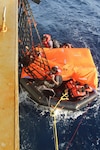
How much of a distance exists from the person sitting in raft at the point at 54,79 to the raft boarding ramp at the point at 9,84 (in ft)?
14.8

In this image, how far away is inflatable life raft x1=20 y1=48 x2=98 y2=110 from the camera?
46.3 feet

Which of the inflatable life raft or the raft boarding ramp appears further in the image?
the inflatable life raft

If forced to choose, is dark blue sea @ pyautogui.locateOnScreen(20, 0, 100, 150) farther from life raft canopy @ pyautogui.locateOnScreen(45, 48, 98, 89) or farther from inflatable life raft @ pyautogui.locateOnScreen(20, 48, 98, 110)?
life raft canopy @ pyautogui.locateOnScreen(45, 48, 98, 89)

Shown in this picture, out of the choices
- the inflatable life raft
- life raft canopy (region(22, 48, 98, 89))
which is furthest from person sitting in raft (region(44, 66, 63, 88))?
life raft canopy (region(22, 48, 98, 89))

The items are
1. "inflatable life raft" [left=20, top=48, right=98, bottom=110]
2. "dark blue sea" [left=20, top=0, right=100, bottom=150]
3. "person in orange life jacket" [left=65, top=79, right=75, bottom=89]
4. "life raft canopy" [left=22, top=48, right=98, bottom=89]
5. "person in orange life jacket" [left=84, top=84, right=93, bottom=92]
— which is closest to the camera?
"dark blue sea" [left=20, top=0, right=100, bottom=150]

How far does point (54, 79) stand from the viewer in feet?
47.1

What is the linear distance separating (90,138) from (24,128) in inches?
129

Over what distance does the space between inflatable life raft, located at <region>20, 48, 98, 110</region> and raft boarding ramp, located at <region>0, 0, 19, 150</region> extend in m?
4.59

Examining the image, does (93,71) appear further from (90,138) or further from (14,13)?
(14,13)

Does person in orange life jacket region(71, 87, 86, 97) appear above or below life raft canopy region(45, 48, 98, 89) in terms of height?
below

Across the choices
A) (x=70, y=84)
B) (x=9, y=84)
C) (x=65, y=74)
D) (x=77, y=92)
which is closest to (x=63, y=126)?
(x=77, y=92)

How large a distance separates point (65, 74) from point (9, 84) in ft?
26.6

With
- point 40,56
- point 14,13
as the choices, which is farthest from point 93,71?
point 14,13

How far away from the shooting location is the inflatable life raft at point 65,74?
14.1m
